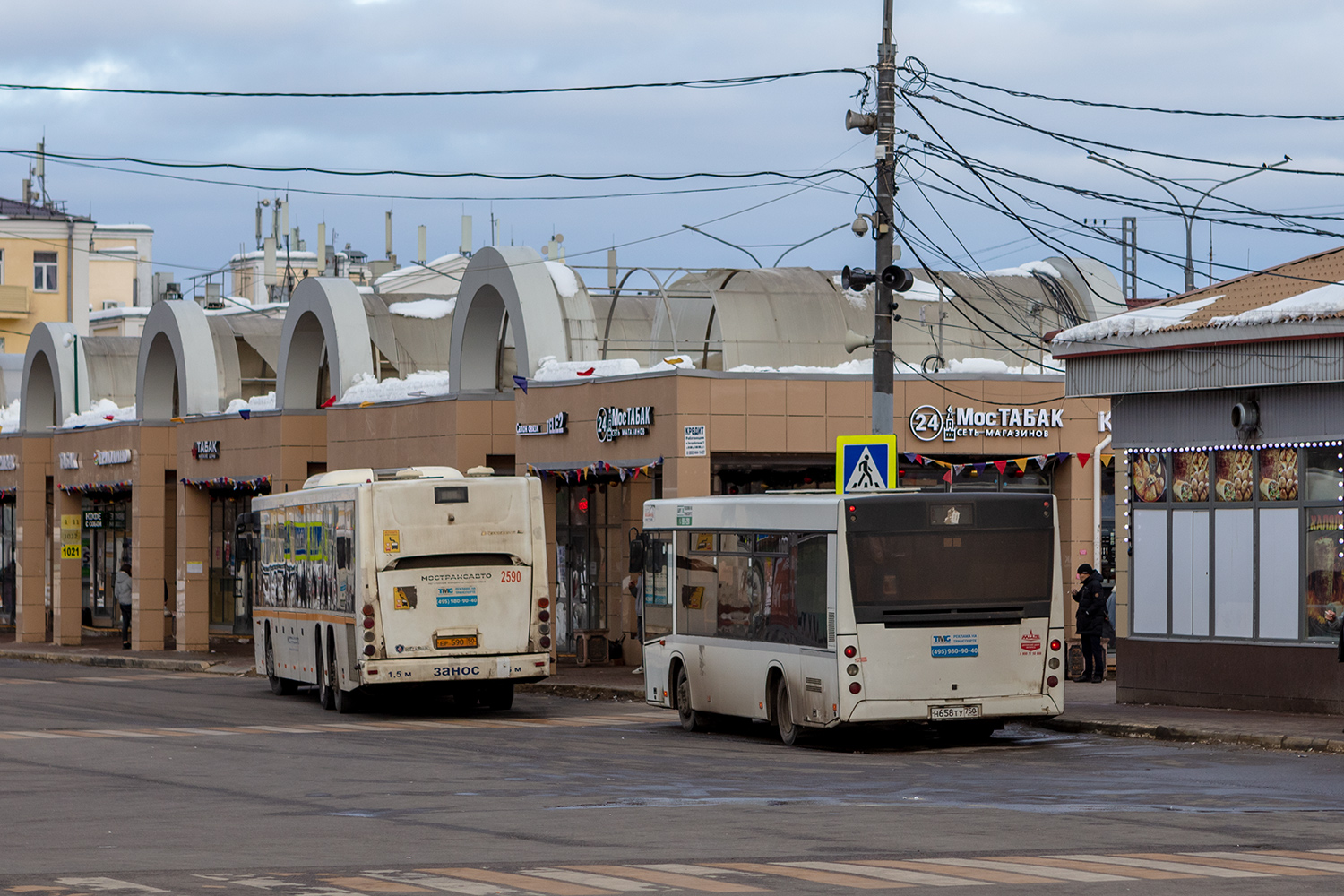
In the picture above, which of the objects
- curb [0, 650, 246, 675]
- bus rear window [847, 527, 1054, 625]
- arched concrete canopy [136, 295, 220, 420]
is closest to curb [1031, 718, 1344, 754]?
bus rear window [847, 527, 1054, 625]

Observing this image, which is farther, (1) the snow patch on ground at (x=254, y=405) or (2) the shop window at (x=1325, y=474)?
(1) the snow patch on ground at (x=254, y=405)

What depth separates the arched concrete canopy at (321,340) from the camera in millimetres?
39000

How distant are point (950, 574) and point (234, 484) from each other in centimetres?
2612

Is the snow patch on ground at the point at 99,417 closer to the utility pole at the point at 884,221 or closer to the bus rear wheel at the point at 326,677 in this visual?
the bus rear wheel at the point at 326,677

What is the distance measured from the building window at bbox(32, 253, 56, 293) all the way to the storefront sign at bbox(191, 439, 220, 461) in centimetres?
4791


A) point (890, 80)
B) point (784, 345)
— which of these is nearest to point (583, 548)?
point (784, 345)

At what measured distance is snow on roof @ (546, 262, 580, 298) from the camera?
35250mm

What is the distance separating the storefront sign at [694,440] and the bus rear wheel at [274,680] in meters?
7.21

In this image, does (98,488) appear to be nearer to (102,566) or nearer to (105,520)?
(105,520)

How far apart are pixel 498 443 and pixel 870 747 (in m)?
15.9

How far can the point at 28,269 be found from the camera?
8969 centimetres

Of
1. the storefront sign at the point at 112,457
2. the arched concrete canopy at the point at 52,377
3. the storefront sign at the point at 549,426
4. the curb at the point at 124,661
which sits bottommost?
the curb at the point at 124,661

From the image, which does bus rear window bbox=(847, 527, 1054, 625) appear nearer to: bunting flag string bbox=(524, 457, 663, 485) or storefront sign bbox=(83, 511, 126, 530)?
bunting flag string bbox=(524, 457, 663, 485)

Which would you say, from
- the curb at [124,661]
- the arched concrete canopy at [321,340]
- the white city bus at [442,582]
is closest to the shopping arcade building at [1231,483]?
the white city bus at [442,582]
